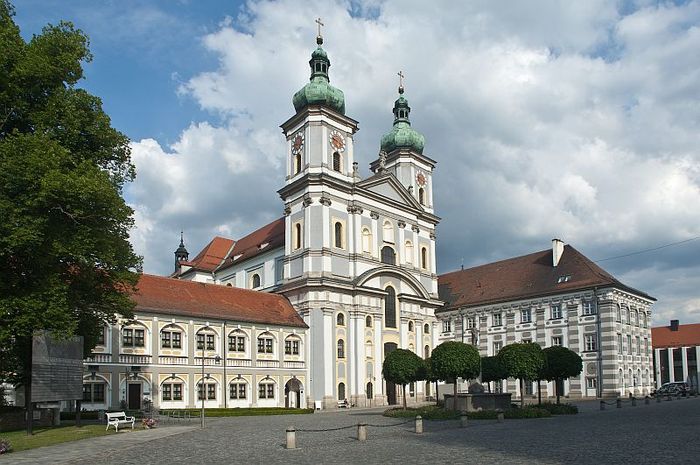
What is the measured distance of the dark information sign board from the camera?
26.7m

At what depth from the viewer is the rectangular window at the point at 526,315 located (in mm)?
66312

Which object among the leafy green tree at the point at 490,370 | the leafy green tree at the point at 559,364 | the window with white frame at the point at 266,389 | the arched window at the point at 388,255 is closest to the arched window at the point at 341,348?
the window with white frame at the point at 266,389

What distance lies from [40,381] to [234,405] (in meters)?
23.8

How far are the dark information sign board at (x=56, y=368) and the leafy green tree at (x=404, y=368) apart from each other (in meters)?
21.4

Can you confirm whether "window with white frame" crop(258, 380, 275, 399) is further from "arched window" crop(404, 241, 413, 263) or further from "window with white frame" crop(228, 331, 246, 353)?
"arched window" crop(404, 241, 413, 263)

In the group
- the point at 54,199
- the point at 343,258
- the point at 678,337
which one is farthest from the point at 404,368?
the point at 678,337

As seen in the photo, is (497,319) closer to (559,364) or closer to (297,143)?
(559,364)

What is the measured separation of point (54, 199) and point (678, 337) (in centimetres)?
9456

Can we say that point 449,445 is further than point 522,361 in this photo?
No

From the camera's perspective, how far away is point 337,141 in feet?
195

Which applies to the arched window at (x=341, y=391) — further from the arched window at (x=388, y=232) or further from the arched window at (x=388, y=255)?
the arched window at (x=388, y=232)

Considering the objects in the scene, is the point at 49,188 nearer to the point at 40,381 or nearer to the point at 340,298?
the point at 40,381

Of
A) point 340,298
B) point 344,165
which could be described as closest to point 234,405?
point 340,298

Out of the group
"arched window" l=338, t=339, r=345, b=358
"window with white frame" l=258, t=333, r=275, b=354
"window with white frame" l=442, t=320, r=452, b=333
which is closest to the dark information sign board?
"window with white frame" l=258, t=333, r=275, b=354
